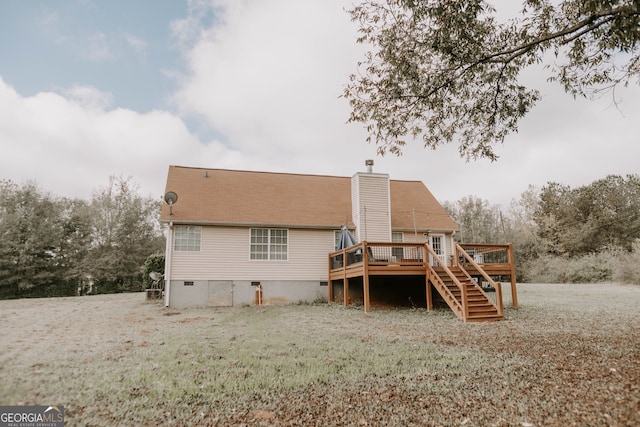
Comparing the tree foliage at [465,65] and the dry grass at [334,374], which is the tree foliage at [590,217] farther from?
the tree foliage at [465,65]

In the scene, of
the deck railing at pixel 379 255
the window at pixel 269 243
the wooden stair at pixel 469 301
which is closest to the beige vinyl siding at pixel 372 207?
the deck railing at pixel 379 255

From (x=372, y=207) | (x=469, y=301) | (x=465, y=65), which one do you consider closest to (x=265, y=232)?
(x=372, y=207)

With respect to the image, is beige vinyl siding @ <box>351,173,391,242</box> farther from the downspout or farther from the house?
the downspout

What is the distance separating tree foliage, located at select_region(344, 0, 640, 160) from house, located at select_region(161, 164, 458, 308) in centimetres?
700

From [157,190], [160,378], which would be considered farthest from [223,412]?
[157,190]

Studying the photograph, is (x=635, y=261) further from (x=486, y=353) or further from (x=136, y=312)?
(x=136, y=312)

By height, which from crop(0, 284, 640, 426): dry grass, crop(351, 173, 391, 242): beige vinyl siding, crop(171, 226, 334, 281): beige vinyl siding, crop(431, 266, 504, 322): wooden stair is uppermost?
crop(351, 173, 391, 242): beige vinyl siding

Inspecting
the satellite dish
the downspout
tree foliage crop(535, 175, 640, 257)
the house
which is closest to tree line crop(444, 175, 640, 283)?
tree foliage crop(535, 175, 640, 257)

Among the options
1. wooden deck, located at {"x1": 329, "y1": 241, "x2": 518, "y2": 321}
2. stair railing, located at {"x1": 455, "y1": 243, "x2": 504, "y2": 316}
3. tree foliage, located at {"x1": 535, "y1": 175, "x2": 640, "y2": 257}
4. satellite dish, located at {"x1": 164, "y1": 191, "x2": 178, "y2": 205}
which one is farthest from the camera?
tree foliage, located at {"x1": 535, "y1": 175, "x2": 640, "y2": 257}

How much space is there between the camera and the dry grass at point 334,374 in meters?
3.98

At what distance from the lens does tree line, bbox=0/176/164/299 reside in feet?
85.0

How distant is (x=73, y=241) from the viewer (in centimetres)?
2873

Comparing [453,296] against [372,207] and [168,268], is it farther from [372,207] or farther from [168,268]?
[168,268]

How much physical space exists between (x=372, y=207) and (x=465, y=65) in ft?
29.3
